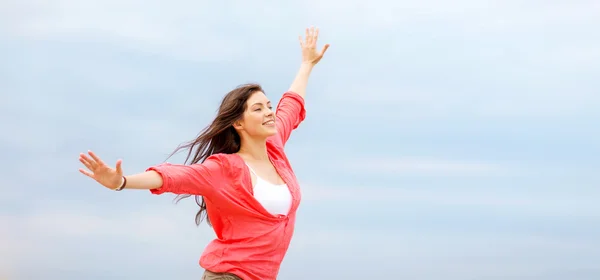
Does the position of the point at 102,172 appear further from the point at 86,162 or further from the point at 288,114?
the point at 288,114

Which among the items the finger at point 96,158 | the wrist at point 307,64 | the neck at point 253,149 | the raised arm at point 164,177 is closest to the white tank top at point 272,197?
the neck at point 253,149

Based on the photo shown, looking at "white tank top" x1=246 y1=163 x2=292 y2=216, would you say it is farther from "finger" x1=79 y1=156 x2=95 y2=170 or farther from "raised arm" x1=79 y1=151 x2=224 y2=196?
"finger" x1=79 y1=156 x2=95 y2=170

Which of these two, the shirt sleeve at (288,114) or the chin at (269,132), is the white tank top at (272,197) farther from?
the shirt sleeve at (288,114)

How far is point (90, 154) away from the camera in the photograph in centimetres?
446

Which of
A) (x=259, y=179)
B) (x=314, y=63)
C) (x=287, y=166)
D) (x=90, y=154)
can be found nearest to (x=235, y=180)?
(x=259, y=179)

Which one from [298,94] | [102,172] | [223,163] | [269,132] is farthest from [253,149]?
[102,172]

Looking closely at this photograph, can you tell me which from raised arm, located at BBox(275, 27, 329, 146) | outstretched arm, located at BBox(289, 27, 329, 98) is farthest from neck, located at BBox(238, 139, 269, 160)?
outstretched arm, located at BBox(289, 27, 329, 98)

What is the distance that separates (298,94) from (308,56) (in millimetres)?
394

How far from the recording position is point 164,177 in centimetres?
488

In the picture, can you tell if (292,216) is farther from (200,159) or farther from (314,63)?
(314,63)

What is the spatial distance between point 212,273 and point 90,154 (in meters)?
1.22

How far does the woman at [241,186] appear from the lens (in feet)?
17.0

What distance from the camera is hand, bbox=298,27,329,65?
667 cm

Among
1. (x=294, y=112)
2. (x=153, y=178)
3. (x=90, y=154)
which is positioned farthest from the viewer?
(x=294, y=112)
